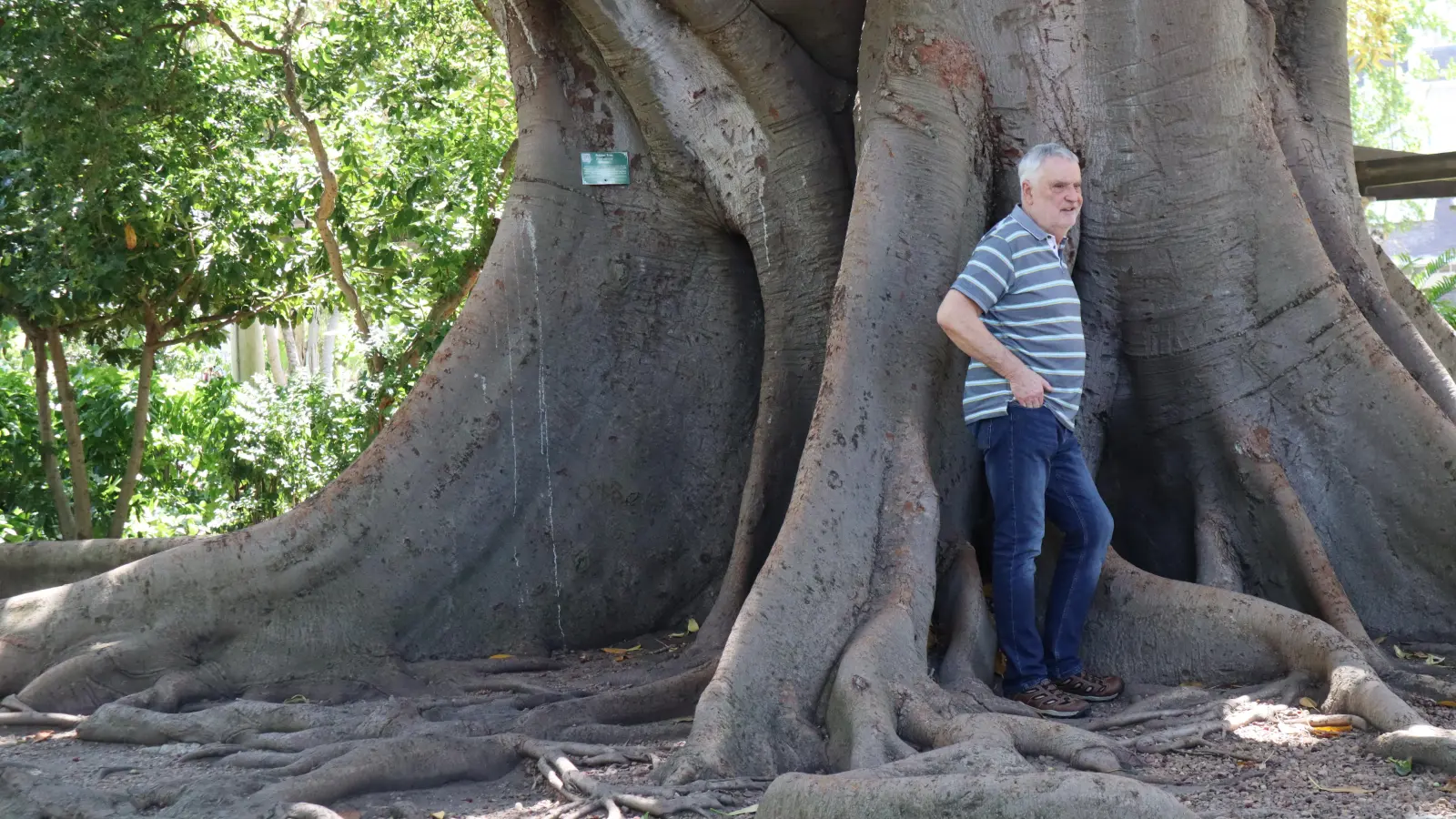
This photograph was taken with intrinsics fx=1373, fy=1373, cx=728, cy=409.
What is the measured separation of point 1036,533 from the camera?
15.3 feet

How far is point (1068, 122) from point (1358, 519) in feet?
6.42

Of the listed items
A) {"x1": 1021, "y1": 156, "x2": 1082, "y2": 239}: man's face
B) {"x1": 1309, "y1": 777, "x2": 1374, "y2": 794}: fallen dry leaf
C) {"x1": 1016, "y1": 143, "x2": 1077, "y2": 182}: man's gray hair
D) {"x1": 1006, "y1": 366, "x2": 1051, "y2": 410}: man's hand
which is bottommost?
{"x1": 1309, "y1": 777, "x2": 1374, "y2": 794}: fallen dry leaf

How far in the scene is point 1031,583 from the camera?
475 cm

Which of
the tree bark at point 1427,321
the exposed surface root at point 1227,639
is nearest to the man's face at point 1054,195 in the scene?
the exposed surface root at point 1227,639

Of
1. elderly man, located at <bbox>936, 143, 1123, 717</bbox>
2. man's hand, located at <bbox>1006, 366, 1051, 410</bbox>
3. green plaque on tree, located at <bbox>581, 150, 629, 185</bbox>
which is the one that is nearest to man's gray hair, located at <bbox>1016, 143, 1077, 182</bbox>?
elderly man, located at <bbox>936, 143, 1123, 717</bbox>

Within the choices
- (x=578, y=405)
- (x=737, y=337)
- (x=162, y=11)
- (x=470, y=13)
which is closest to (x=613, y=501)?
(x=578, y=405)

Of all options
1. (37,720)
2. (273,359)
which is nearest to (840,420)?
(37,720)

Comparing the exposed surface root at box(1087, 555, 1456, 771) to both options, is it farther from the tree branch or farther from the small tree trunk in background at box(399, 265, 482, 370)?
the tree branch

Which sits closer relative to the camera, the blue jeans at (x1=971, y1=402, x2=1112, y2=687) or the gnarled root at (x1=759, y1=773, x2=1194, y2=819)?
the gnarled root at (x1=759, y1=773, x2=1194, y2=819)

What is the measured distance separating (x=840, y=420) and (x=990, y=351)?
644 millimetres

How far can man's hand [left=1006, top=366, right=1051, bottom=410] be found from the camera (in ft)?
14.7

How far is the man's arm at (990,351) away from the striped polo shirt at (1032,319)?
11cm

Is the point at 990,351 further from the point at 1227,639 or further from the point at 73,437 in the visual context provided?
the point at 73,437

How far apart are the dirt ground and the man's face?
5.50ft
